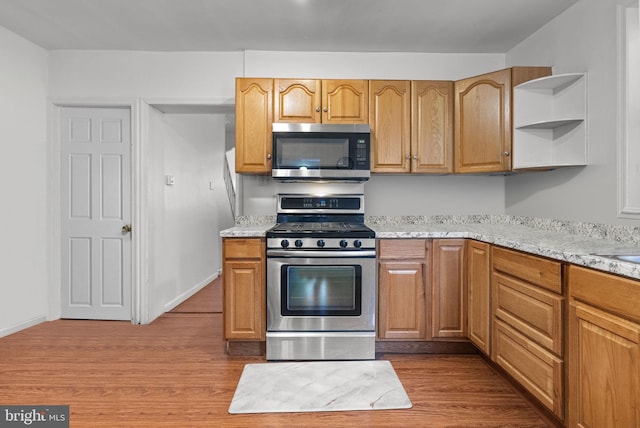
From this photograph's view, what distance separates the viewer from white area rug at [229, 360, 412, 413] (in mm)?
2045

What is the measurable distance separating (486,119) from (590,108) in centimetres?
66

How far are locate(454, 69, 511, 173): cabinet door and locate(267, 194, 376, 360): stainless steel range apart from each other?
108cm

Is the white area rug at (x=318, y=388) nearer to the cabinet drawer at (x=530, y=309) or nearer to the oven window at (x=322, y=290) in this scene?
the oven window at (x=322, y=290)

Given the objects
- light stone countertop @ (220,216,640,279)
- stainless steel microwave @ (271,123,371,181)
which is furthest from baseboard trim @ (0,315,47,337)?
stainless steel microwave @ (271,123,371,181)

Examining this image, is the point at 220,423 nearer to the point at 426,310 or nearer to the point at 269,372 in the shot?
the point at 269,372

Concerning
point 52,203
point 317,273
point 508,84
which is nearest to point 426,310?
point 317,273

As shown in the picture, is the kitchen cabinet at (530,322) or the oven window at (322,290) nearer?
the kitchen cabinet at (530,322)

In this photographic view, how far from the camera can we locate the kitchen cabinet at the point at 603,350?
4.39ft

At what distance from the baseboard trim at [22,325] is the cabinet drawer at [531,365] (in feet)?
12.3

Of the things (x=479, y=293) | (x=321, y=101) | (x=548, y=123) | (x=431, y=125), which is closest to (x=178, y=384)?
(x=479, y=293)

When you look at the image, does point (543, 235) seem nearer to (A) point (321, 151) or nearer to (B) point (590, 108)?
(B) point (590, 108)

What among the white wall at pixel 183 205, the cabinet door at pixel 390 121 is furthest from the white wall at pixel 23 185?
the cabinet door at pixel 390 121

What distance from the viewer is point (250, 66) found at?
10.9ft

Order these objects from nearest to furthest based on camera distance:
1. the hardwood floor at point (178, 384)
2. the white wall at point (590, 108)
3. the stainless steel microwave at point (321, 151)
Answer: the hardwood floor at point (178, 384)
the white wall at point (590, 108)
the stainless steel microwave at point (321, 151)
